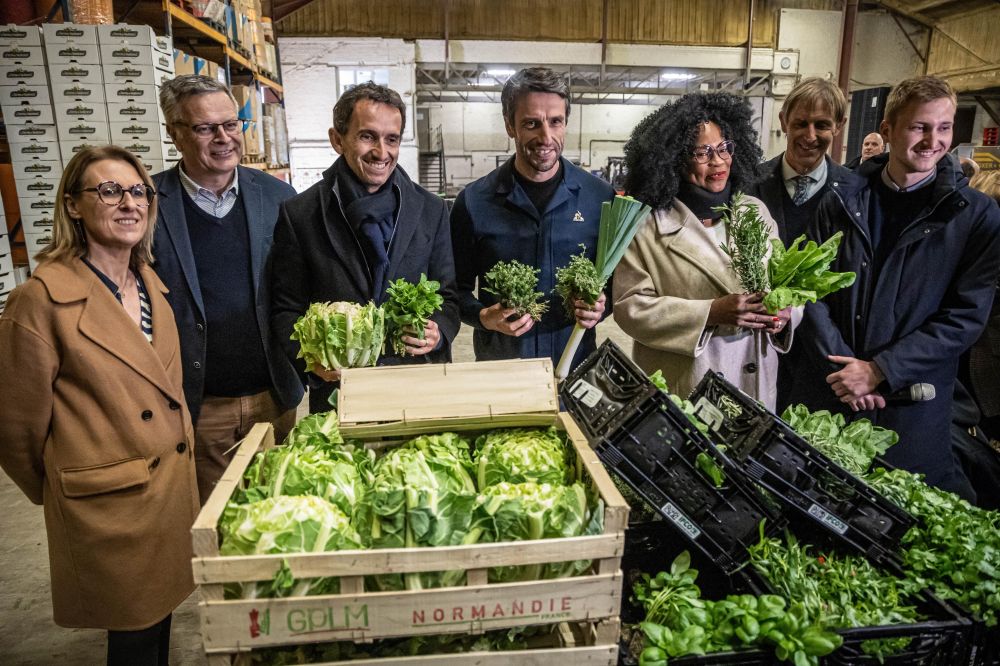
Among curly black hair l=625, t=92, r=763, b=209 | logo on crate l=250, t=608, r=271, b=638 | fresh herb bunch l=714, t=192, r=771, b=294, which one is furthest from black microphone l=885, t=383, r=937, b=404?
logo on crate l=250, t=608, r=271, b=638

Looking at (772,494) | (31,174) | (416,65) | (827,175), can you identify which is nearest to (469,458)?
(772,494)

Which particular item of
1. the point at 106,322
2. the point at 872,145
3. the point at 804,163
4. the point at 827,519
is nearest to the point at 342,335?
the point at 106,322

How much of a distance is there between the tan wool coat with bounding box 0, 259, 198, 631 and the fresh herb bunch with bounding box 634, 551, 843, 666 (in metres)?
1.51

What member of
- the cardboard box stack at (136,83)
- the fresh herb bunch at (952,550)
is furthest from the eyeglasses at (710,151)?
the cardboard box stack at (136,83)

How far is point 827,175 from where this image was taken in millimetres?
3016

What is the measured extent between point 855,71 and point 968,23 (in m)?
2.29

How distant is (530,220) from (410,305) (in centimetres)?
75

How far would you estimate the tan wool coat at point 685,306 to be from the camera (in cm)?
231

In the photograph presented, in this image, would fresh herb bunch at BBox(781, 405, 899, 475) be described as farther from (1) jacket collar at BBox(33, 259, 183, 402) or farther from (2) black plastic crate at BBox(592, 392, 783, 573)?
(1) jacket collar at BBox(33, 259, 183, 402)

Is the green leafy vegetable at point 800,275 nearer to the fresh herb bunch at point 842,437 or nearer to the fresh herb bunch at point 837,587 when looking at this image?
the fresh herb bunch at point 842,437

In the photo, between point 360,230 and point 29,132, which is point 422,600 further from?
point 29,132

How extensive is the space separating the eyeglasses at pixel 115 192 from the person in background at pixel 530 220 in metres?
1.14

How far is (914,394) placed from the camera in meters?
2.45

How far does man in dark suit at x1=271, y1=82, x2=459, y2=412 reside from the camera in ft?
7.34
